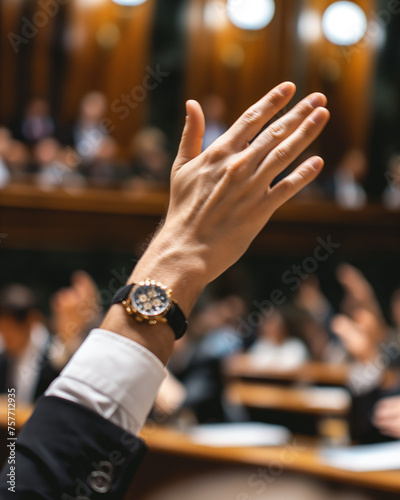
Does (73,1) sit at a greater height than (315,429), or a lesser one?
greater

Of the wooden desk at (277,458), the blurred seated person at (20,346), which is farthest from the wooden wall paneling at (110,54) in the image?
the wooden desk at (277,458)

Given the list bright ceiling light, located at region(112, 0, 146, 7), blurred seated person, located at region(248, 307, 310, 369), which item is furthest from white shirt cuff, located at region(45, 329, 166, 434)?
bright ceiling light, located at region(112, 0, 146, 7)

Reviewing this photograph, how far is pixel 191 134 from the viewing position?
83cm

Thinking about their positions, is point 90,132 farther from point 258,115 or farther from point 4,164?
point 258,115

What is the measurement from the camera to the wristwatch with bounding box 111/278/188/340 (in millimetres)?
706

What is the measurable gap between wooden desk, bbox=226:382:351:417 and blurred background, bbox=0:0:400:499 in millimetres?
21

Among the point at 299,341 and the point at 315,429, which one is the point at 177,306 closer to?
the point at 315,429

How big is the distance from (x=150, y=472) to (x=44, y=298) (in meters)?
4.78

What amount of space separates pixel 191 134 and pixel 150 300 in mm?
240


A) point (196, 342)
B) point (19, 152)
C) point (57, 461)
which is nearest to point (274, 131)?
point (57, 461)

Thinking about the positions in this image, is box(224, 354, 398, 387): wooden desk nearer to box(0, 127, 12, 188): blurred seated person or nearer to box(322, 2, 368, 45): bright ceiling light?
box(0, 127, 12, 188): blurred seated person

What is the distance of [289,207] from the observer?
6.23 meters

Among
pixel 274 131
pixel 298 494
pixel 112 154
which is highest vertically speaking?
pixel 274 131

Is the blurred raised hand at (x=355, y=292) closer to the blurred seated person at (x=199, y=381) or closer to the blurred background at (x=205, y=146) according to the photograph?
the blurred background at (x=205, y=146)
